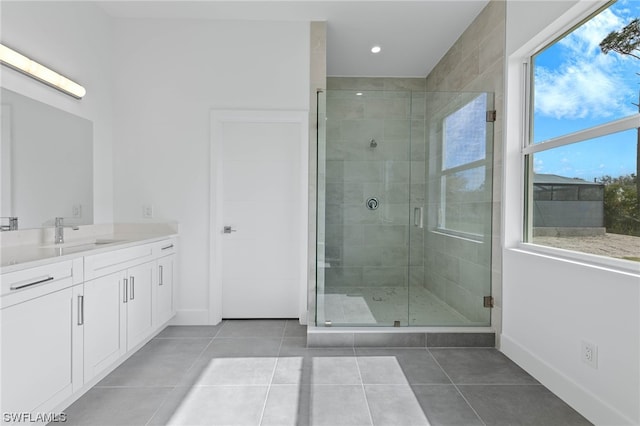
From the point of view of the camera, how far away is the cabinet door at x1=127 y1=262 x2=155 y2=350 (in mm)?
2363

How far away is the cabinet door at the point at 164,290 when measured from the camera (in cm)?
278

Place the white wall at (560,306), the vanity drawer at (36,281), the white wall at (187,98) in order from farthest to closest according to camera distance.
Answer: the white wall at (187,98) < the white wall at (560,306) < the vanity drawer at (36,281)

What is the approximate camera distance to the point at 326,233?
2879 millimetres

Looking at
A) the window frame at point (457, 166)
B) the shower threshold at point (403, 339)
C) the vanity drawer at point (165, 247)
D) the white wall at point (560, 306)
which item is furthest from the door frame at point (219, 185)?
the white wall at point (560, 306)

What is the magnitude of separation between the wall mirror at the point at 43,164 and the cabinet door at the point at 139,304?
2.25 feet

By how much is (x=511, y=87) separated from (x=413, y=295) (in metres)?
1.87

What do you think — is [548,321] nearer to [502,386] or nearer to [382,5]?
[502,386]

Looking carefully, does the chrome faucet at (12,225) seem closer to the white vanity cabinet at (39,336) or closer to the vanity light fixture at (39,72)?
the white vanity cabinet at (39,336)

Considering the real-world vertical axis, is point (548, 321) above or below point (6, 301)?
below

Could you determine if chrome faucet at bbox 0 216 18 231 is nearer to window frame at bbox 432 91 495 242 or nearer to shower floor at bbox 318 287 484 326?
shower floor at bbox 318 287 484 326

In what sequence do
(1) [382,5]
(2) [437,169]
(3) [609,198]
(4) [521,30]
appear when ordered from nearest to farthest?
(3) [609,198] → (4) [521,30] → (1) [382,5] → (2) [437,169]

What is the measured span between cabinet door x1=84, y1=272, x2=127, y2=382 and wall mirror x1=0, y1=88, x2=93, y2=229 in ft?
2.18

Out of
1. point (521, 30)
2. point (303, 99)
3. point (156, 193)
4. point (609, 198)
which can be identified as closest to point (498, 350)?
point (609, 198)

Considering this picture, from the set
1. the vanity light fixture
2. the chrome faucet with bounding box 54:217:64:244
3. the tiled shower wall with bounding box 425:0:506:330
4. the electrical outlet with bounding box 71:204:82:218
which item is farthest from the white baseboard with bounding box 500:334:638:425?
the vanity light fixture
